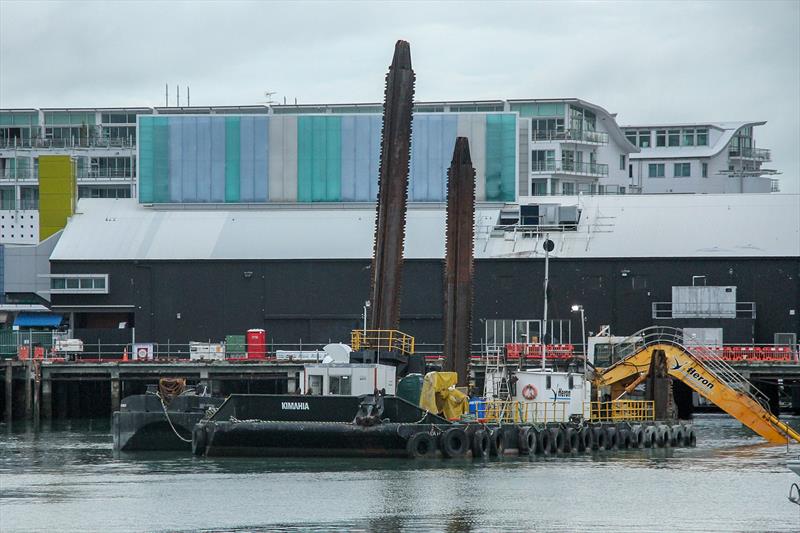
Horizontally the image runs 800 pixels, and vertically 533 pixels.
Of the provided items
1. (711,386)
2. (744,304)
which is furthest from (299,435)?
(744,304)

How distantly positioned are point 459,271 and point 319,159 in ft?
128

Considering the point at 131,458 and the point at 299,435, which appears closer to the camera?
the point at 299,435

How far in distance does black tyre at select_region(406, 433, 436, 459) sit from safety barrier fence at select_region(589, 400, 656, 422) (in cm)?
965

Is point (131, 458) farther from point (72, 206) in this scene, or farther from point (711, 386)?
point (72, 206)

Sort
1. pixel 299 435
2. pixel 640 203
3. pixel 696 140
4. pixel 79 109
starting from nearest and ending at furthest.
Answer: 1. pixel 299 435
2. pixel 640 203
3. pixel 79 109
4. pixel 696 140

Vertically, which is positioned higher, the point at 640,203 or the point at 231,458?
the point at 640,203

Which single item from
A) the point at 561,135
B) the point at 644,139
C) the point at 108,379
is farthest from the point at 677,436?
the point at 644,139

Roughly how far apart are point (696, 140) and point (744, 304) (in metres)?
68.0

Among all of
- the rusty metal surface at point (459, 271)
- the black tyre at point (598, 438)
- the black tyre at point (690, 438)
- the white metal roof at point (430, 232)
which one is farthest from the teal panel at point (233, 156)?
the black tyre at point (598, 438)

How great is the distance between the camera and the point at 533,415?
64188mm

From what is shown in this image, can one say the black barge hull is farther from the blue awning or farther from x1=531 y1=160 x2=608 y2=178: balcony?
x1=531 y1=160 x2=608 y2=178: balcony

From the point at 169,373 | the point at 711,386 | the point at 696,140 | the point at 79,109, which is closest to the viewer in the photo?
the point at 711,386

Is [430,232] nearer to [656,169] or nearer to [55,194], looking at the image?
[55,194]

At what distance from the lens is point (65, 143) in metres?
142
